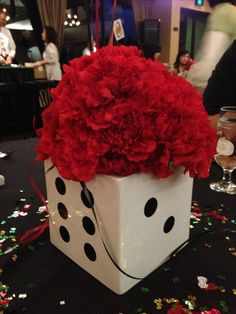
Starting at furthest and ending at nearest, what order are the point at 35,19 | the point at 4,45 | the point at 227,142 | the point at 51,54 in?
the point at 35,19 → the point at 51,54 → the point at 4,45 → the point at 227,142

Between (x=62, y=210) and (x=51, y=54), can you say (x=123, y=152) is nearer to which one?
(x=62, y=210)

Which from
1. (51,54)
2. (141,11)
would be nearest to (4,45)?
(51,54)

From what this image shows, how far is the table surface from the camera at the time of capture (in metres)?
0.42

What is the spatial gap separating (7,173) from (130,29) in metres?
6.76

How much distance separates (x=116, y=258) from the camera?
43cm

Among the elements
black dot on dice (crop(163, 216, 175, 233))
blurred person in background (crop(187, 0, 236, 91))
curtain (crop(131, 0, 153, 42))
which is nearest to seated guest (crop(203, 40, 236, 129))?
blurred person in background (crop(187, 0, 236, 91))

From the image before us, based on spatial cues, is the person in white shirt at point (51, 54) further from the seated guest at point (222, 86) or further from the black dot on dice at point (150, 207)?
the black dot on dice at point (150, 207)

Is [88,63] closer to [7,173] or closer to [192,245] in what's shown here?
[192,245]

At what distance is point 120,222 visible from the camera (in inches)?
16.3

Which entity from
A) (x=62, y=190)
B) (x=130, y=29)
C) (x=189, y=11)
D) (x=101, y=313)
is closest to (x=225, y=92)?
(x=62, y=190)

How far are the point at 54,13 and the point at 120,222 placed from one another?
5.82m

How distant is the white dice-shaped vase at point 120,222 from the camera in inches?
16.4

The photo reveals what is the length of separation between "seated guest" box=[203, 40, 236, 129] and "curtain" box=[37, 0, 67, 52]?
4752 mm

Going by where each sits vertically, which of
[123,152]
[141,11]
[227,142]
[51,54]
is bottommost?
[51,54]
